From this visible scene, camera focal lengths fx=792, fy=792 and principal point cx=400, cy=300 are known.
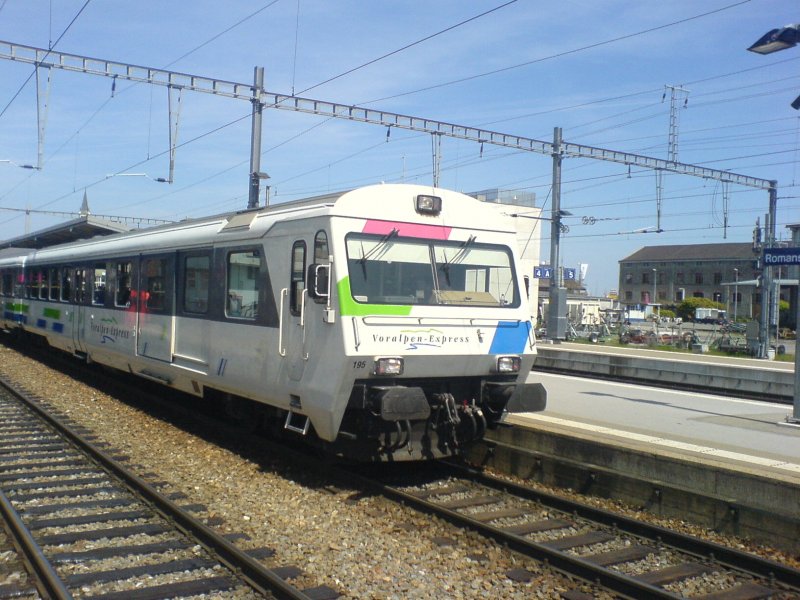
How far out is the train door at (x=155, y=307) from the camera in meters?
11.4

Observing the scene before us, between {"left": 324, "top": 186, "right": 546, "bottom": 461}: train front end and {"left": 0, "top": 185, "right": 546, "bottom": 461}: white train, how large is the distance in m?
0.01

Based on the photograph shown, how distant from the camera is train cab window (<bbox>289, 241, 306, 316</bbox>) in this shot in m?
8.20

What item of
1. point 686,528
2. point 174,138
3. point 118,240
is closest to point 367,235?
point 686,528

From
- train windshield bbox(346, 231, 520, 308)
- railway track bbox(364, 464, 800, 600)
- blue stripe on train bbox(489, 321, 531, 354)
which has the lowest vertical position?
railway track bbox(364, 464, 800, 600)

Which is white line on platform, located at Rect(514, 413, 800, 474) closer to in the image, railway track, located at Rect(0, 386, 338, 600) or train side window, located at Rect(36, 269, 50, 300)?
railway track, located at Rect(0, 386, 338, 600)

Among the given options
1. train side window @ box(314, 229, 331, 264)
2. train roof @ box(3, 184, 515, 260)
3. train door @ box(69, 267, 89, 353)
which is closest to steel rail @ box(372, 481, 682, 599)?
train side window @ box(314, 229, 331, 264)

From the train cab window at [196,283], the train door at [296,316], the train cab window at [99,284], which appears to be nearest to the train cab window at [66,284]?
the train cab window at [99,284]

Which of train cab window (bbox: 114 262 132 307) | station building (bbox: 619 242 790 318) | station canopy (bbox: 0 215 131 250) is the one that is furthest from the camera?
station building (bbox: 619 242 790 318)

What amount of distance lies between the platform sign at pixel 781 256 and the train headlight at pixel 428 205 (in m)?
7.05

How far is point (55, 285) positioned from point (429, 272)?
1292 centimetres

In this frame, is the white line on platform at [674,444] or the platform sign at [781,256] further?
the platform sign at [781,256]

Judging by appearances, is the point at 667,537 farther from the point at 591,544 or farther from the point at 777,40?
the point at 777,40

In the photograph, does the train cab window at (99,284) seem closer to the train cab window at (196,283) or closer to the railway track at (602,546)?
the train cab window at (196,283)

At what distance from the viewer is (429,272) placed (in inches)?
331
